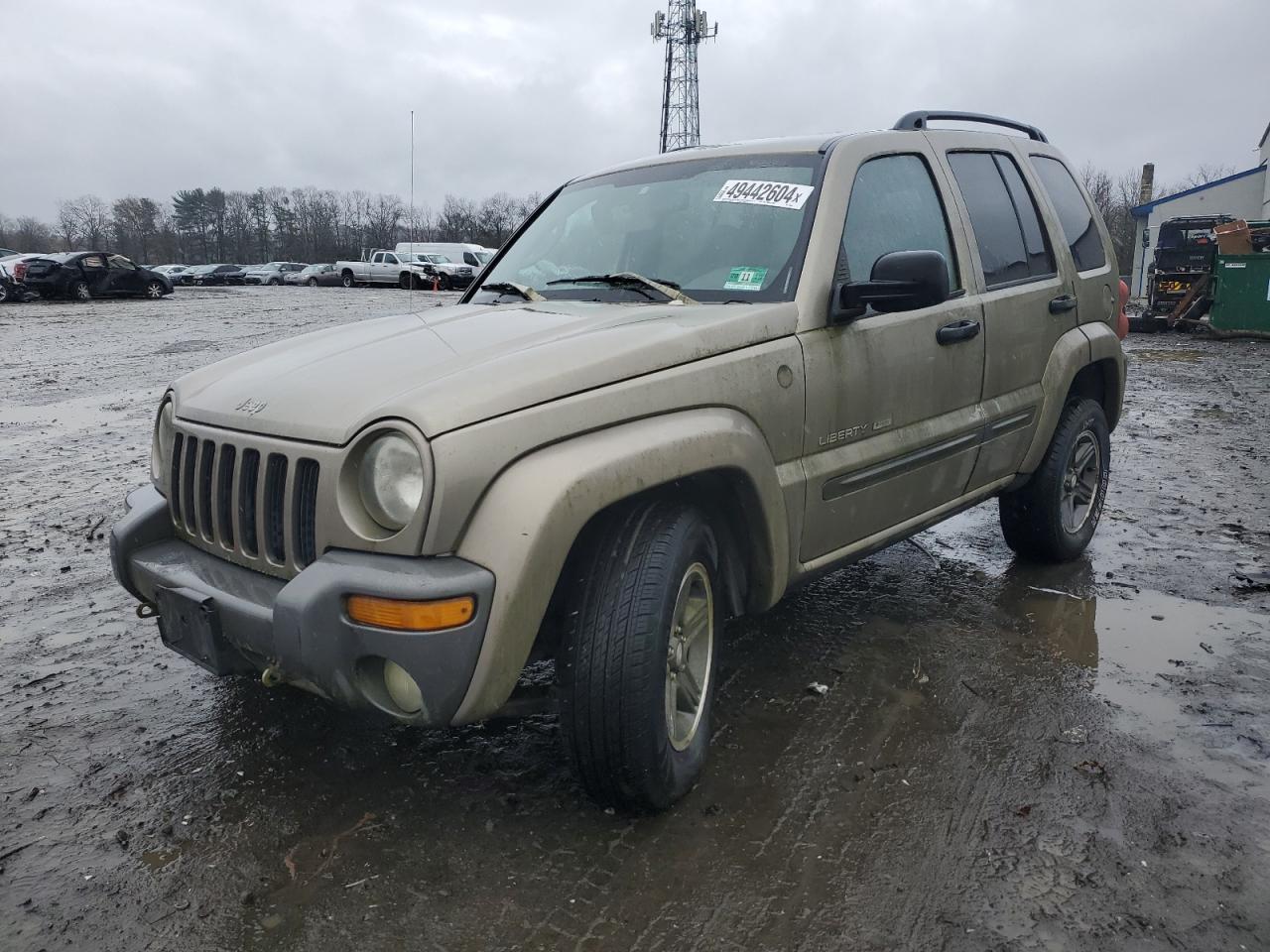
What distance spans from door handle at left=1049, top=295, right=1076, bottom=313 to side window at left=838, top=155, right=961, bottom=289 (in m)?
0.76

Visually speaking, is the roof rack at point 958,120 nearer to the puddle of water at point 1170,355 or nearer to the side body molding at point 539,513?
the side body molding at point 539,513

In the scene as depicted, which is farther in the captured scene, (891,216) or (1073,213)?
(1073,213)

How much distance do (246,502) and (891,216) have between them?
7.88 feet

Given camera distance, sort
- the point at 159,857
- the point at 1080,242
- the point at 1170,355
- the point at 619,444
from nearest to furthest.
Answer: the point at 619,444 → the point at 159,857 → the point at 1080,242 → the point at 1170,355

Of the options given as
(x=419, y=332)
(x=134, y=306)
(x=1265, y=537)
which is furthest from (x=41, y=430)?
(x=134, y=306)

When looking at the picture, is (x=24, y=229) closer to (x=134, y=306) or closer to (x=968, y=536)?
(x=134, y=306)

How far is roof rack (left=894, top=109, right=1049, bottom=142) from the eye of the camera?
3879mm

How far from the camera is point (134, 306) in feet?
83.2

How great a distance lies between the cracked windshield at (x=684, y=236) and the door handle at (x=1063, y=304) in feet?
4.96

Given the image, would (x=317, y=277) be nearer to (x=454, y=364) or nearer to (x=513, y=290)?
(x=513, y=290)

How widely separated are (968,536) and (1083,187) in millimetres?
1897

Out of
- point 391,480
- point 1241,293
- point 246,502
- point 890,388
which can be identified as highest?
point 1241,293

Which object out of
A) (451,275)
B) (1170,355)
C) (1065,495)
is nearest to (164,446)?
(1065,495)

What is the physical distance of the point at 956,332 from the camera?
358cm
